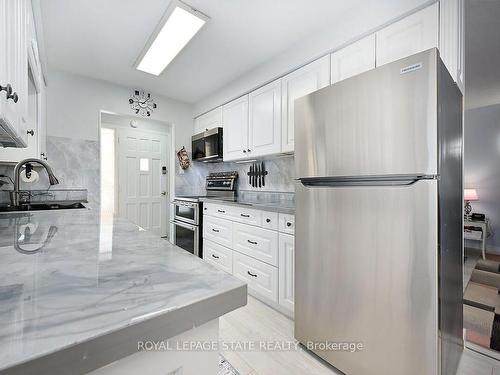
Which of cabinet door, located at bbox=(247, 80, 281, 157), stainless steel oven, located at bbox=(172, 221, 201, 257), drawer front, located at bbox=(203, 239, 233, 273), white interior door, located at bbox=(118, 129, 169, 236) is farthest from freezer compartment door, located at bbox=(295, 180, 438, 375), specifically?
white interior door, located at bbox=(118, 129, 169, 236)

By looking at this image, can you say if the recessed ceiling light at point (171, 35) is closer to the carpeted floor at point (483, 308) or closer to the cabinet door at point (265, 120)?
the cabinet door at point (265, 120)

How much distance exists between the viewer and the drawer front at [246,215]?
231 cm

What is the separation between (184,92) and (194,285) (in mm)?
3591

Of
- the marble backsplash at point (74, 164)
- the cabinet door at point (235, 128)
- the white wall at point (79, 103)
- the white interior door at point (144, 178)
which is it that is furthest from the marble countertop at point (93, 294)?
the white interior door at point (144, 178)

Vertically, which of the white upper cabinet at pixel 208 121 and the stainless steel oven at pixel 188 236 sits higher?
the white upper cabinet at pixel 208 121

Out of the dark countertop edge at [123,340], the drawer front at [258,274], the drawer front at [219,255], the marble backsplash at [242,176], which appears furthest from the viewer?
the marble backsplash at [242,176]

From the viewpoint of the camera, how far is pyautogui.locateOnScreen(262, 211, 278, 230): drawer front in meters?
2.13

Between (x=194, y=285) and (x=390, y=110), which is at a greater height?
(x=390, y=110)

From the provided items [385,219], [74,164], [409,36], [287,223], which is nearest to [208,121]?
[74,164]

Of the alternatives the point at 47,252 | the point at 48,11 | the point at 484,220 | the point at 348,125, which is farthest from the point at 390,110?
the point at 484,220

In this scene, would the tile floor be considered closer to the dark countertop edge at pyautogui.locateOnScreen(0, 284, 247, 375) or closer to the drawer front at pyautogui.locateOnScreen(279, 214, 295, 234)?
the drawer front at pyautogui.locateOnScreen(279, 214, 295, 234)

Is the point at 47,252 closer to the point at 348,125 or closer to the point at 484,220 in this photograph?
the point at 348,125

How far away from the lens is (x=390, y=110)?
1.19 metres

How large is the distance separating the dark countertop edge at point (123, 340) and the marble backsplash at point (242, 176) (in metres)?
2.46
